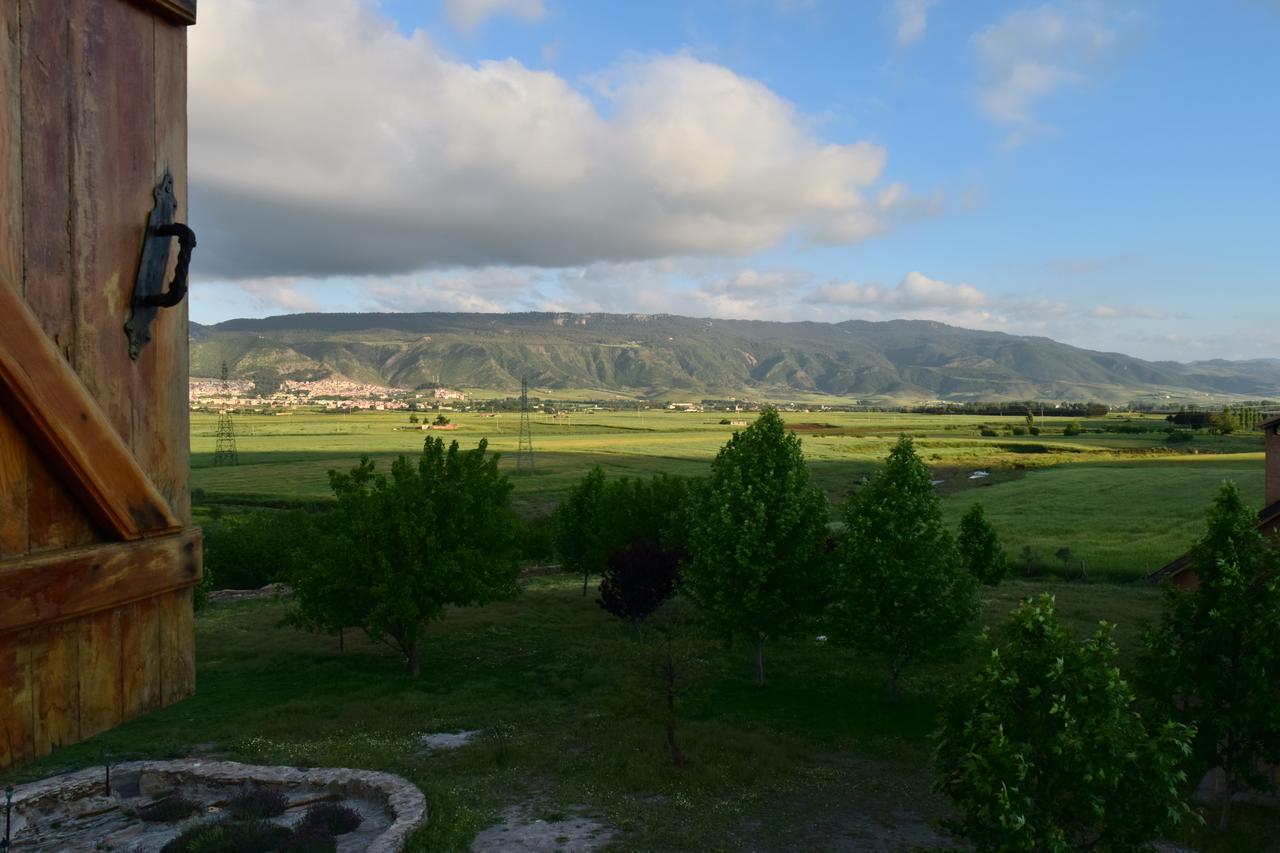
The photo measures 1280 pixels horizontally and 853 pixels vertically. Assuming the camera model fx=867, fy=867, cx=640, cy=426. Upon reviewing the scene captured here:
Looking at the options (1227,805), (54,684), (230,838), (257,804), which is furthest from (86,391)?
(1227,805)

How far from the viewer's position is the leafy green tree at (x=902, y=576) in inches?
1103

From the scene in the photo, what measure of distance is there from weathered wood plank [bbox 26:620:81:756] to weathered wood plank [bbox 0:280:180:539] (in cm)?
43

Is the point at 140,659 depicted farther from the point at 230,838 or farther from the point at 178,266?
the point at 230,838

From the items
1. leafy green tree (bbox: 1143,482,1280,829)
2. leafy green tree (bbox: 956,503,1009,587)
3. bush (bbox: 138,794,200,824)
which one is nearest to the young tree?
leafy green tree (bbox: 956,503,1009,587)

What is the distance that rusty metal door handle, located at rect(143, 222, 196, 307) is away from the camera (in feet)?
12.3

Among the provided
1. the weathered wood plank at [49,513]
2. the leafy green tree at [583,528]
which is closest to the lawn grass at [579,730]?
the leafy green tree at [583,528]

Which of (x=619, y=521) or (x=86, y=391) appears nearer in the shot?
(x=86, y=391)

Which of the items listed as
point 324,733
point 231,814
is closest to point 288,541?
point 324,733

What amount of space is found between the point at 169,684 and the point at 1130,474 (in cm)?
10362

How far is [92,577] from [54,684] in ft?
1.40

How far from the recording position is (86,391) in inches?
132

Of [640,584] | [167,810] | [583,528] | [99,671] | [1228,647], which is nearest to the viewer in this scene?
[99,671]

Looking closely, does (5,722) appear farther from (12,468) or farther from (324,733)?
(324,733)

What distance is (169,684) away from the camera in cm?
390
